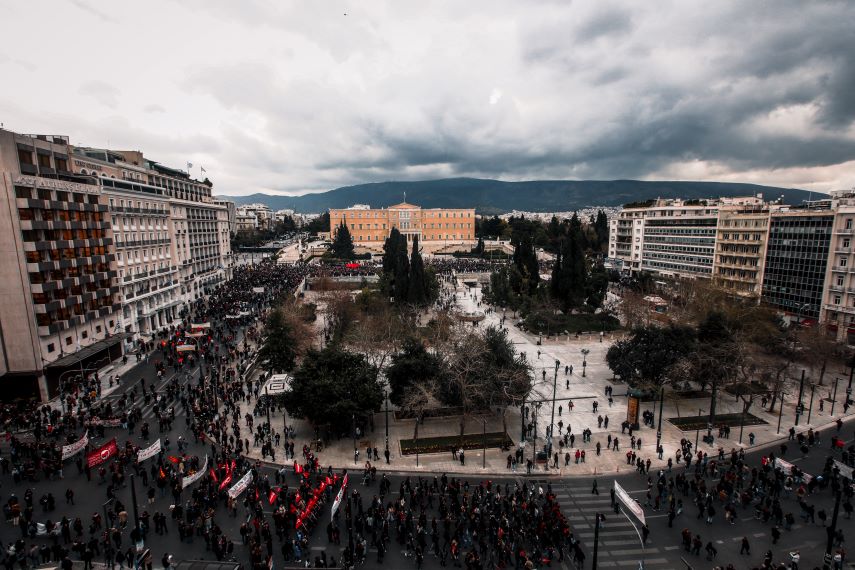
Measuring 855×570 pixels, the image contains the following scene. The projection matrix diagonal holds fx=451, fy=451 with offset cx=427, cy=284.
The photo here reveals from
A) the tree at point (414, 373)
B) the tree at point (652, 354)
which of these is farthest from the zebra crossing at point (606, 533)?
the tree at point (652, 354)

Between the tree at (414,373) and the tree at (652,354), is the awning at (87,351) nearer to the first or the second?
the tree at (414,373)

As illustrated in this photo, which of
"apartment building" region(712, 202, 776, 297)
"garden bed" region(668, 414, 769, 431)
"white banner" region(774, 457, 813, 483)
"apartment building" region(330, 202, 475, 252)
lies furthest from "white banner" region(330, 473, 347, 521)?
"apartment building" region(330, 202, 475, 252)

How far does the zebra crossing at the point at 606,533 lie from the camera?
17688 millimetres

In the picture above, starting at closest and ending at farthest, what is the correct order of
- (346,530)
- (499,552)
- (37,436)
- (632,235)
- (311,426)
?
(499,552) → (346,530) → (37,436) → (311,426) → (632,235)

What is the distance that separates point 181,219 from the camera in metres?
61.9

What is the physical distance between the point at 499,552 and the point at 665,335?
22.2m

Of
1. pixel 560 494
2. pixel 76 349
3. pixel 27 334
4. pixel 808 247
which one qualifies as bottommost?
pixel 560 494

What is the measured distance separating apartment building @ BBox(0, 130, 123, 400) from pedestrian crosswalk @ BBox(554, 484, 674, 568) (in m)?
32.3

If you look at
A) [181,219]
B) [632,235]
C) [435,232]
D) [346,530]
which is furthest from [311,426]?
[435,232]

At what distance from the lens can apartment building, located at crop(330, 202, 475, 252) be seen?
133750 millimetres

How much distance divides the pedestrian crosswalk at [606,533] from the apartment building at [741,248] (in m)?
43.9

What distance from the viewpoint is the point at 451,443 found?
27.3 meters

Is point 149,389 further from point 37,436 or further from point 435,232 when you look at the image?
point 435,232

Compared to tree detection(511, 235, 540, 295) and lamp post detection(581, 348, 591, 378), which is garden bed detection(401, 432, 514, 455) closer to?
lamp post detection(581, 348, 591, 378)
